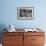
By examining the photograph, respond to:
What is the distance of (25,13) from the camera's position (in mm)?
4254

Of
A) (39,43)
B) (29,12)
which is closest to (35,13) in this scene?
(29,12)

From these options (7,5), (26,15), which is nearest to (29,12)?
(26,15)

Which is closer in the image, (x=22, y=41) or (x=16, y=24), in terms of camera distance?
(x=22, y=41)

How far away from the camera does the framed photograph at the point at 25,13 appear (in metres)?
4.22

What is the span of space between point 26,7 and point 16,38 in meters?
1.14

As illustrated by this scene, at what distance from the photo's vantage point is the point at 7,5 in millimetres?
4227

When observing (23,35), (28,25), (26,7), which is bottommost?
(23,35)

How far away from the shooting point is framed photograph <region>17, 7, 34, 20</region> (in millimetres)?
4223

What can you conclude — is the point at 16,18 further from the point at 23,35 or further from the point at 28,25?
the point at 23,35

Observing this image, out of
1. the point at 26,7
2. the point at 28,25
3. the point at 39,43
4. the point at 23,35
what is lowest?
the point at 39,43

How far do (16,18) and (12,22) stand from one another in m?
0.19

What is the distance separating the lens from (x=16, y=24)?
4.27m

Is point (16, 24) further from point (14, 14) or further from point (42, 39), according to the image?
point (42, 39)

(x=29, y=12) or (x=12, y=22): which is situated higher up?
(x=29, y=12)
